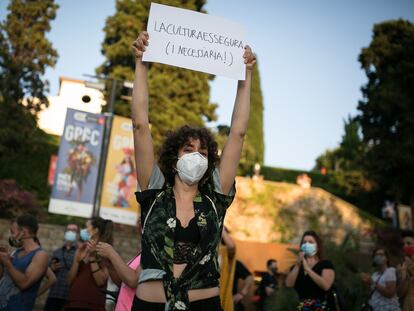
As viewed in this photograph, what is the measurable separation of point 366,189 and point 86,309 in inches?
1025

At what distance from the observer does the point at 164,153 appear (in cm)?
309

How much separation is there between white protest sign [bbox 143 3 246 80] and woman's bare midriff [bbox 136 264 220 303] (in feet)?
4.30

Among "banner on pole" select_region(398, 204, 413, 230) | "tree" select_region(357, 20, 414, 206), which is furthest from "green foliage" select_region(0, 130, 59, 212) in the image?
"banner on pole" select_region(398, 204, 413, 230)

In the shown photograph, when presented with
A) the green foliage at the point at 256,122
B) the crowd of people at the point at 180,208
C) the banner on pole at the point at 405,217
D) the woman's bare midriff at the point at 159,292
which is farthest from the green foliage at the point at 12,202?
the green foliage at the point at 256,122

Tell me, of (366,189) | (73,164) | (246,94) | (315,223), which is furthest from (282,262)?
(246,94)

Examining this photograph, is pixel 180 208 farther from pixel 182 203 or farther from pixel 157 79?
pixel 157 79

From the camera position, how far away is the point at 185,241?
2604 mm

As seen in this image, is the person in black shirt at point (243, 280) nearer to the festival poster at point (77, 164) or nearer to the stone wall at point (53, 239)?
the festival poster at point (77, 164)

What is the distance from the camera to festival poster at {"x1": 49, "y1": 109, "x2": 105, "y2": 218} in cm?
1288

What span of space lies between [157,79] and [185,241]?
24.8 metres

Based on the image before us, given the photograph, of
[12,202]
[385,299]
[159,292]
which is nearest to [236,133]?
[159,292]

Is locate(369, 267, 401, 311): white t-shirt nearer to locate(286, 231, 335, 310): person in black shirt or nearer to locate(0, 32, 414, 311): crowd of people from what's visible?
locate(286, 231, 335, 310): person in black shirt

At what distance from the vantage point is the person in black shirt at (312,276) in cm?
537

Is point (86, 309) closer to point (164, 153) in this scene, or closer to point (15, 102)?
point (164, 153)
